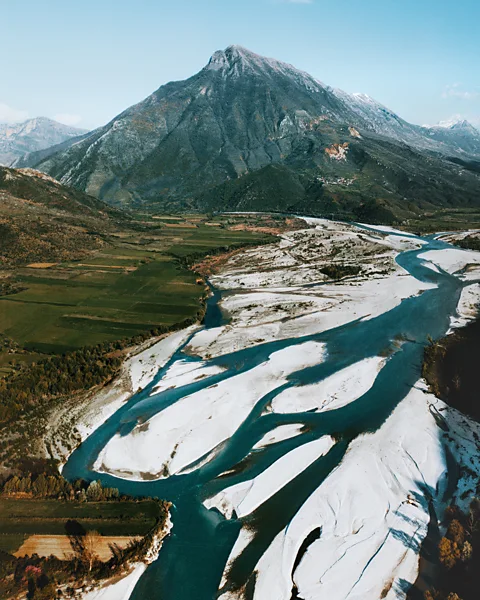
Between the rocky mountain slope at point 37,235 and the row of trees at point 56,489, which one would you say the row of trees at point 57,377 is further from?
the rocky mountain slope at point 37,235

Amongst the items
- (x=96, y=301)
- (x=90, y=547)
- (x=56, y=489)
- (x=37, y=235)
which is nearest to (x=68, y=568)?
(x=90, y=547)

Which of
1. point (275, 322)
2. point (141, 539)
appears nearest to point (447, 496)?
point (141, 539)

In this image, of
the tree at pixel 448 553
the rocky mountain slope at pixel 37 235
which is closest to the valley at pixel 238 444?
the tree at pixel 448 553

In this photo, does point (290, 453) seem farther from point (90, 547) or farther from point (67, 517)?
point (67, 517)

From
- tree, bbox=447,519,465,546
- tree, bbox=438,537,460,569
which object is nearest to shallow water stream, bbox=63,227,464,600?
tree, bbox=447,519,465,546

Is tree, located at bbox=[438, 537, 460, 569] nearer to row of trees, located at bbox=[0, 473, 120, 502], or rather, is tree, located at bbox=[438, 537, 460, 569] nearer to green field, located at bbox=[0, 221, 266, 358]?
row of trees, located at bbox=[0, 473, 120, 502]

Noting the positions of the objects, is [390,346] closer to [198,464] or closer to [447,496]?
[447,496]

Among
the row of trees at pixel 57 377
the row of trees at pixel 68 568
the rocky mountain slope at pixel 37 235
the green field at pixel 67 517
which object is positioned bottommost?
the row of trees at pixel 68 568
